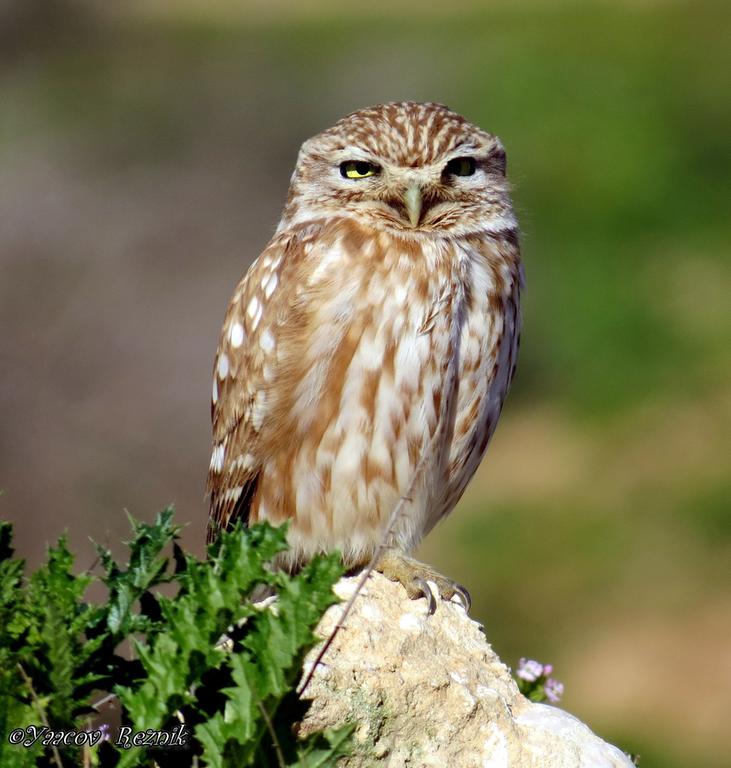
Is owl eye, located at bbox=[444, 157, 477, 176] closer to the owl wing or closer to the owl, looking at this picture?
the owl

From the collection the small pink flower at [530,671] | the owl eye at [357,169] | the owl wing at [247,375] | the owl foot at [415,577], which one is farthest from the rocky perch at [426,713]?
the owl eye at [357,169]

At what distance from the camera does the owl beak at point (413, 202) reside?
4.40m

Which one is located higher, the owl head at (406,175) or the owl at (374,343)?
the owl head at (406,175)

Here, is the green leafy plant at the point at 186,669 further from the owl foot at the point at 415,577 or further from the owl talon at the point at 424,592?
the owl foot at the point at 415,577

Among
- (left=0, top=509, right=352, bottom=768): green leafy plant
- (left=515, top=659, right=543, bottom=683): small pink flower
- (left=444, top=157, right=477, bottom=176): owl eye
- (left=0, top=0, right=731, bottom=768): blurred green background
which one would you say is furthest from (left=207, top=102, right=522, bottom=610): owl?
(left=0, top=509, right=352, bottom=768): green leafy plant

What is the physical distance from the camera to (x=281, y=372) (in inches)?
173

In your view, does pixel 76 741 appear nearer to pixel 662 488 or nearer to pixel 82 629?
pixel 82 629

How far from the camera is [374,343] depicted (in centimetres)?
423

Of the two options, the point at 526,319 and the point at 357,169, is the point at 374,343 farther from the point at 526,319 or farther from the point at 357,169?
the point at 526,319

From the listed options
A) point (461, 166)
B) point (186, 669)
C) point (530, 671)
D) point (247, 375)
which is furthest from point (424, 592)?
point (461, 166)

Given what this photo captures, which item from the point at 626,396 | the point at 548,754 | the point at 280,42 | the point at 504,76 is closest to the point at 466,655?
the point at 548,754

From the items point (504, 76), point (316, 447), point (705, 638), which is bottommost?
point (705, 638)

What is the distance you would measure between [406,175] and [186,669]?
2.11m

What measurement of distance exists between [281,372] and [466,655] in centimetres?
121
